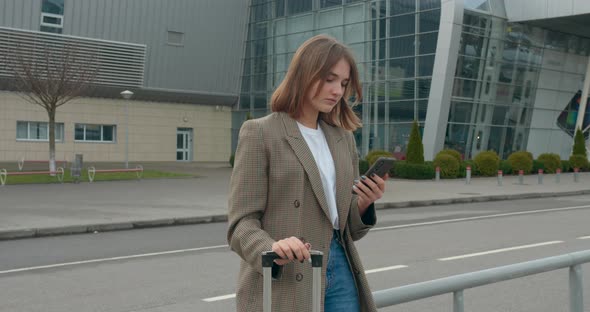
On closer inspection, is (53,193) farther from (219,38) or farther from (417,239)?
(219,38)

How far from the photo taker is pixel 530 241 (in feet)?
36.7

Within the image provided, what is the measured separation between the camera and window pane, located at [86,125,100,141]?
138 ft

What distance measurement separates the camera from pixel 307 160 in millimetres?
2539

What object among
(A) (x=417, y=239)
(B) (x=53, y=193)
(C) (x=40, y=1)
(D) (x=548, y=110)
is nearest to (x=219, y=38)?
(C) (x=40, y=1)

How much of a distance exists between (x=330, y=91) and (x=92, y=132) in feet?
135

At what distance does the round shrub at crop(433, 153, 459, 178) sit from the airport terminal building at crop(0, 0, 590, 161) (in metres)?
3.78

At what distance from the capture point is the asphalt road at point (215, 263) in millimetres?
5035

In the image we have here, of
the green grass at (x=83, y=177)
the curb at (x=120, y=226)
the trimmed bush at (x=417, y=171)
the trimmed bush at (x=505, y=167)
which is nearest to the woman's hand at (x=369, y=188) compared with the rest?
the curb at (x=120, y=226)

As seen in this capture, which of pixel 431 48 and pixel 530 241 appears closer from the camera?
pixel 530 241

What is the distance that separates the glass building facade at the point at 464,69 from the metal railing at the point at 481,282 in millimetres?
30916

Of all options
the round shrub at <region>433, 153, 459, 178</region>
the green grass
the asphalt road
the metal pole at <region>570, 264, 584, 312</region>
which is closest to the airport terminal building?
the round shrub at <region>433, 153, 459, 178</region>

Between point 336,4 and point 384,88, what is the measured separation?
20.5 ft

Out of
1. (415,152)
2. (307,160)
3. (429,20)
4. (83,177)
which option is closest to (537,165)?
(415,152)

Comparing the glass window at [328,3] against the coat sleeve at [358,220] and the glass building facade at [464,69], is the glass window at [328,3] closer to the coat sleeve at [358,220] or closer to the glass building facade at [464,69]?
the glass building facade at [464,69]
